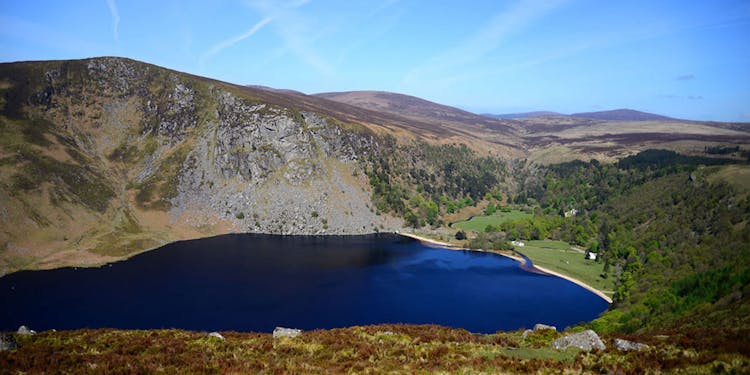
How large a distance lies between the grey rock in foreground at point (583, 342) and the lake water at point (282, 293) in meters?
53.5

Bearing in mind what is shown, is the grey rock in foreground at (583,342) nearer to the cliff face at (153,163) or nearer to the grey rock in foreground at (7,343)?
the grey rock in foreground at (7,343)

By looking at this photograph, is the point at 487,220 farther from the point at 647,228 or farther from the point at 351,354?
the point at 351,354

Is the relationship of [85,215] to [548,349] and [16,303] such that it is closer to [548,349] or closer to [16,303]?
[16,303]

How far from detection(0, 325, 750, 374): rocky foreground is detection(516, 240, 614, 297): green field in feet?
291

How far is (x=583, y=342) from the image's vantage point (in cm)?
2303

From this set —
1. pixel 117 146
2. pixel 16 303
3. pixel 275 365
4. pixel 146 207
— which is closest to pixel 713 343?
pixel 275 365

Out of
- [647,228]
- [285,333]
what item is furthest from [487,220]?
[285,333]

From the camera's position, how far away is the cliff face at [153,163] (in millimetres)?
110500

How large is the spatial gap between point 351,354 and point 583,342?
42.4 feet

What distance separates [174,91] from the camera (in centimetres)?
16888

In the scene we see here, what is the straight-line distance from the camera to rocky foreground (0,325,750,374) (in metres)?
17.6

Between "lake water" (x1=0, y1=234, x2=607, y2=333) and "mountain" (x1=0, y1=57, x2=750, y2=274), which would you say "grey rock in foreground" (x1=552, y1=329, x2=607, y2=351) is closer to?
"lake water" (x1=0, y1=234, x2=607, y2=333)

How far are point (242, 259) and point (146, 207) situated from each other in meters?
45.8

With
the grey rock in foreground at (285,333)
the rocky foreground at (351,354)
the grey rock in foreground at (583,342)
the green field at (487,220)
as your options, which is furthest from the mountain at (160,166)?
the grey rock in foreground at (583,342)
